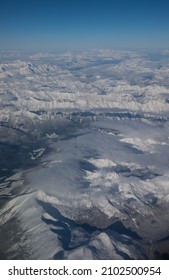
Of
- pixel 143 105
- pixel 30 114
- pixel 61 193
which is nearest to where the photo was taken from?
pixel 61 193

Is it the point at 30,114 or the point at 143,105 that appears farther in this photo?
the point at 143,105

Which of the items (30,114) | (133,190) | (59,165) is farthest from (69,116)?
(133,190)

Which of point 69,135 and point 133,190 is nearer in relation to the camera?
point 133,190

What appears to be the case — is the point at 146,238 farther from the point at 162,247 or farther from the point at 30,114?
the point at 30,114

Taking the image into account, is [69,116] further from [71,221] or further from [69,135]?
[71,221]
